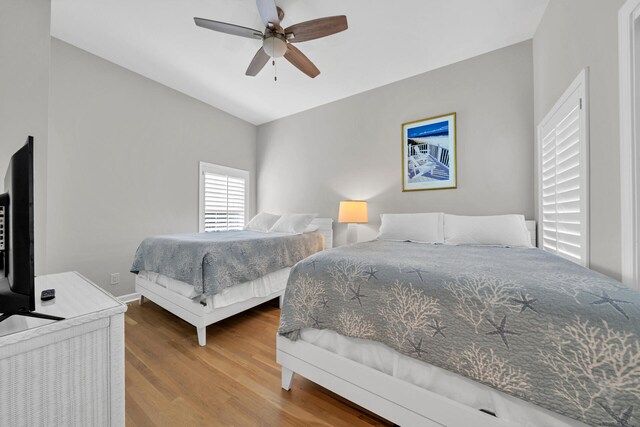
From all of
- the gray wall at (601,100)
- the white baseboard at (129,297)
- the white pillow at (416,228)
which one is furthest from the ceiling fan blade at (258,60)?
the white baseboard at (129,297)

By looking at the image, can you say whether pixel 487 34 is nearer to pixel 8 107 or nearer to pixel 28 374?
pixel 28 374

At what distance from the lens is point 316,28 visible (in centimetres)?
182

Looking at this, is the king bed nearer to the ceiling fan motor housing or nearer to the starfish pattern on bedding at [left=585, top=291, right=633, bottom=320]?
the starfish pattern on bedding at [left=585, top=291, right=633, bottom=320]

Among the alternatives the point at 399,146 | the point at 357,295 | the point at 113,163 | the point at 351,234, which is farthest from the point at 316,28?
the point at 113,163

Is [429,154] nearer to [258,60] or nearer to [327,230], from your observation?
[327,230]

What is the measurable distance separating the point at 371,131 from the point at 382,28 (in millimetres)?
1256

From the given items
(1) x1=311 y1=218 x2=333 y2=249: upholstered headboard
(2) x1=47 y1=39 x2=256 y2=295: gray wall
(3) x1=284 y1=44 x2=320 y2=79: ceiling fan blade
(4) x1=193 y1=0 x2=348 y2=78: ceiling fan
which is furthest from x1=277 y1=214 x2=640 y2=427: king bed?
(2) x1=47 y1=39 x2=256 y2=295: gray wall

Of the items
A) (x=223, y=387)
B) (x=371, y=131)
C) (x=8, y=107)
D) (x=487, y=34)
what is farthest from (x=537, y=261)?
(x=8, y=107)

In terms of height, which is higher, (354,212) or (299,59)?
(299,59)

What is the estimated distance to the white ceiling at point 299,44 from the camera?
1967 mm

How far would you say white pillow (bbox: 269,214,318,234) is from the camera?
313 cm

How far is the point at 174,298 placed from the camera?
2.12m

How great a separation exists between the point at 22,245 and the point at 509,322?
1.64 m

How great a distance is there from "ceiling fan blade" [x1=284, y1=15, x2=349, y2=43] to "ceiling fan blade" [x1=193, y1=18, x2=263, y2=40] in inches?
10.7
